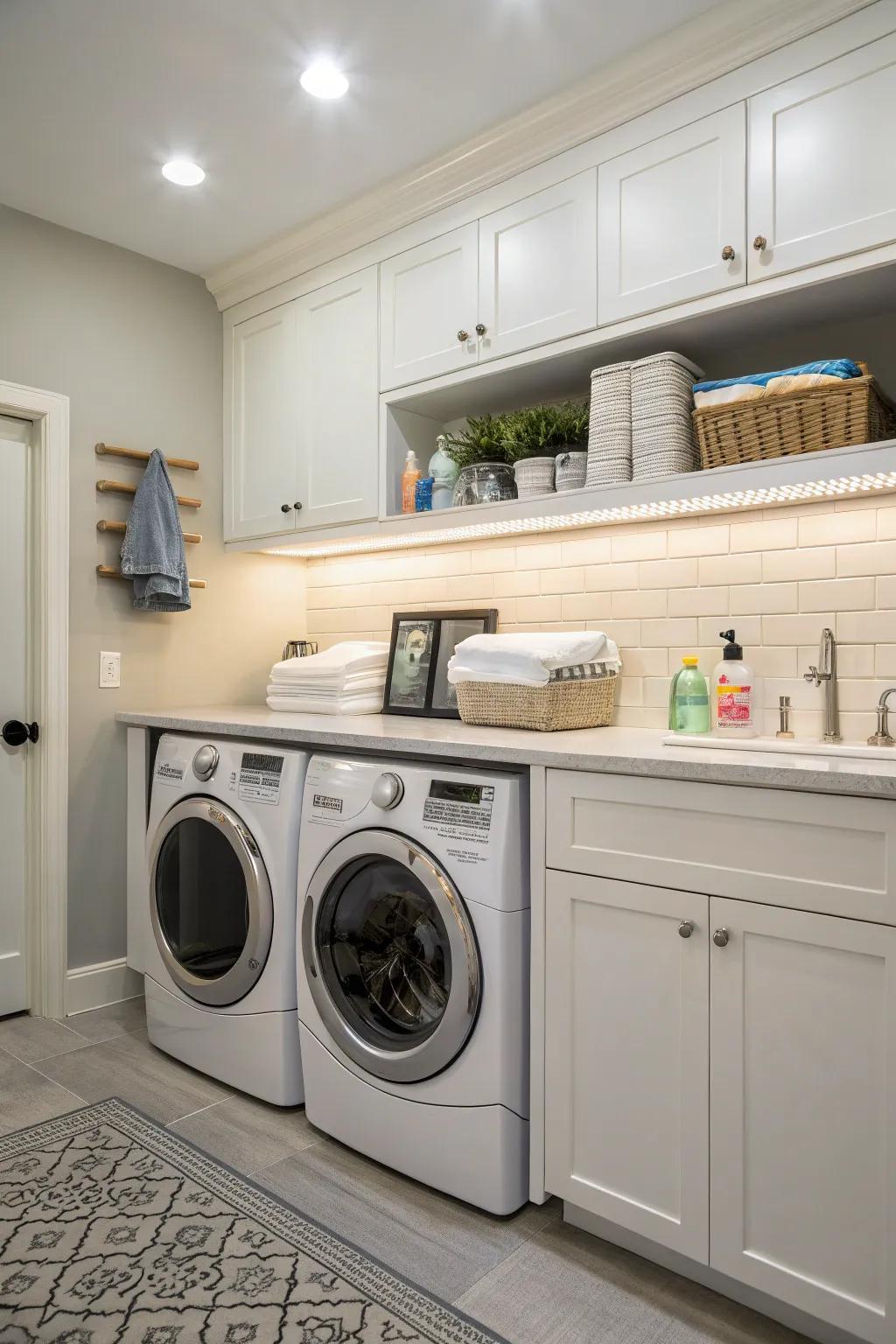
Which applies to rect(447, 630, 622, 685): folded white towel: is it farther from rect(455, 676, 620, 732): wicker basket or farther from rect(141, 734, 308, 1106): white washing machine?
rect(141, 734, 308, 1106): white washing machine

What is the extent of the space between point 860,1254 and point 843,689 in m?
1.14

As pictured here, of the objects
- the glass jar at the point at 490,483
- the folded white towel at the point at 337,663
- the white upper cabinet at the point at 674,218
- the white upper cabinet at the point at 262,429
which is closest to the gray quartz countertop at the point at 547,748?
the folded white towel at the point at 337,663

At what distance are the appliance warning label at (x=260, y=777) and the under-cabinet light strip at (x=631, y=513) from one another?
830 mm

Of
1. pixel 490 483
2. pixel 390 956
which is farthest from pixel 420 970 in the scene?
pixel 490 483

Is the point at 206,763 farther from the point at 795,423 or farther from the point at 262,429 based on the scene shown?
the point at 795,423

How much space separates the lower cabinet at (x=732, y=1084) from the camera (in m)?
1.34

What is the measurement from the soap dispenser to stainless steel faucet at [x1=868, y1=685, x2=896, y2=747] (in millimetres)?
266

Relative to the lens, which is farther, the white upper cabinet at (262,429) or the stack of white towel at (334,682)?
the white upper cabinet at (262,429)

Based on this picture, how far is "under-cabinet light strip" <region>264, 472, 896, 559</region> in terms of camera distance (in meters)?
1.89

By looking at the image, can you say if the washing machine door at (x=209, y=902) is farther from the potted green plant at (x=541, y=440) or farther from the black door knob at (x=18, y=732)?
the potted green plant at (x=541, y=440)

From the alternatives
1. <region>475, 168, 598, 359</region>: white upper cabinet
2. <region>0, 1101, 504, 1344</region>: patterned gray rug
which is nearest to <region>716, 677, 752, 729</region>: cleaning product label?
<region>475, 168, 598, 359</region>: white upper cabinet

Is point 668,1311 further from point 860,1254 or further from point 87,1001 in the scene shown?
point 87,1001

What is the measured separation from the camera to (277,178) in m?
2.54

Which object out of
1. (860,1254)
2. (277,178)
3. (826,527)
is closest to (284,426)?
(277,178)
